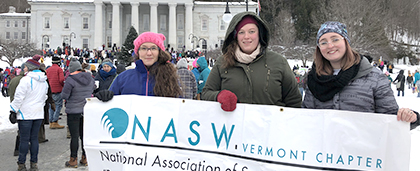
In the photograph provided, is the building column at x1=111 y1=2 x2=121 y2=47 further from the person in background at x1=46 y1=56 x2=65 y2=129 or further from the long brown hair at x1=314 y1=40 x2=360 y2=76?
the long brown hair at x1=314 y1=40 x2=360 y2=76

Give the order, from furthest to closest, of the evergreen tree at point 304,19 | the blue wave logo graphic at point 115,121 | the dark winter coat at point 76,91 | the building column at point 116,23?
the evergreen tree at point 304,19 → the building column at point 116,23 → the dark winter coat at point 76,91 → the blue wave logo graphic at point 115,121

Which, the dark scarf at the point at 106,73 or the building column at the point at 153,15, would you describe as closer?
the dark scarf at the point at 106,73

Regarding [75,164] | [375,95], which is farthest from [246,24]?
[75,164]

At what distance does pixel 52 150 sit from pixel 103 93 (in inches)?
179

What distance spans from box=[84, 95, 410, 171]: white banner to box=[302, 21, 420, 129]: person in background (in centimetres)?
9

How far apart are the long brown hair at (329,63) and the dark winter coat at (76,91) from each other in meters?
4.36

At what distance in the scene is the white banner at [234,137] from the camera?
255 centimetres

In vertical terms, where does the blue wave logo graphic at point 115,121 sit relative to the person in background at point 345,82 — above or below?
below

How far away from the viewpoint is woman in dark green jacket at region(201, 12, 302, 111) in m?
2.81

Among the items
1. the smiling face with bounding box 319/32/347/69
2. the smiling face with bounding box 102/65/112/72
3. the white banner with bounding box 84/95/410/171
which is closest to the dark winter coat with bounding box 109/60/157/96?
the white banner with bounding box 84/95/410/171

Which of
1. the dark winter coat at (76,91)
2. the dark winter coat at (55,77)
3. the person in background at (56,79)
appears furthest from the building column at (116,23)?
the dark winter coat at (76,91)

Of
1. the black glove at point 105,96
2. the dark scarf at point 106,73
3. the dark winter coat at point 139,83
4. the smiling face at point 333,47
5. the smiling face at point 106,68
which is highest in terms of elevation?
the smiling face at point 333,47

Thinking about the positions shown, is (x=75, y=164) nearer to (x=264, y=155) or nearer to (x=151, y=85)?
Result: (x=151, y=85)

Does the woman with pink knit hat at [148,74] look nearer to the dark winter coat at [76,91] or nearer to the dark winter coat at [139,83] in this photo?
the dark winter coat at [139,83]
